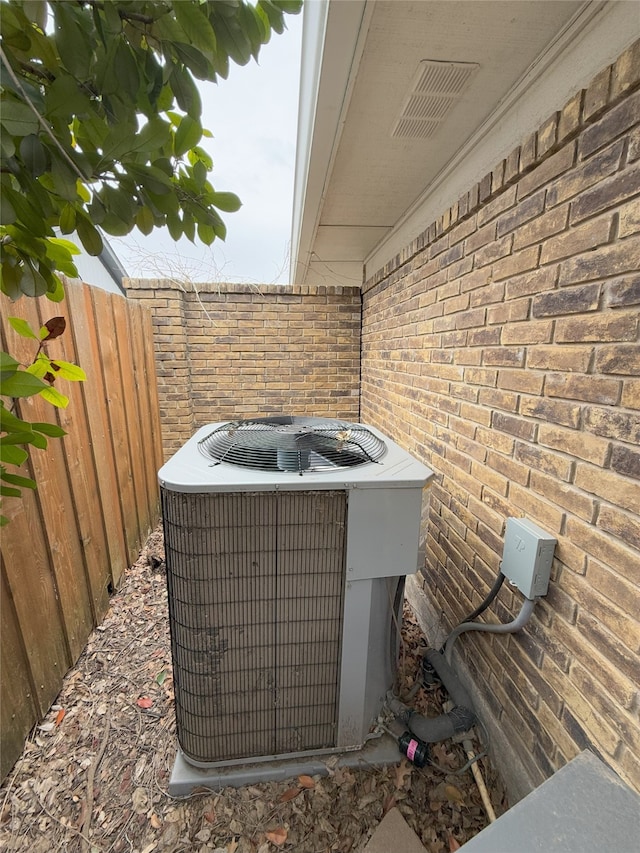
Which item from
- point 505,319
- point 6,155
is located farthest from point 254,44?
point 505,319

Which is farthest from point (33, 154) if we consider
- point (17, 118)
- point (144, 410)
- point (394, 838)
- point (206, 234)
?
point (144, 410)

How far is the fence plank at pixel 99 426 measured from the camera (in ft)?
7.21

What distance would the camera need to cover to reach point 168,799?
140 cm

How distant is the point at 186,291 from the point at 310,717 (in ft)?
13.1

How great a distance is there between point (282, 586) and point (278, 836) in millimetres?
927

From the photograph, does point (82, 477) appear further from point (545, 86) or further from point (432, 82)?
point (545, 86)

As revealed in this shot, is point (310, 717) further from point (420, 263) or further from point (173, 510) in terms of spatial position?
point (420, 263)

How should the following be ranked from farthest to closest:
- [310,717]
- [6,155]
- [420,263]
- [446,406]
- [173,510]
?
1. [420,263]
2. [446,406]
3. [310,717]
4. [173,510]
5. [6,155]

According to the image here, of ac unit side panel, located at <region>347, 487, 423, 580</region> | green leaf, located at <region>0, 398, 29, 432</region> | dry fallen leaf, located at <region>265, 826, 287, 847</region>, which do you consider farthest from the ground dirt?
green leaf, located at <region>0, 398, 29, 432</region>

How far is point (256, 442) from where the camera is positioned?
1.47 metres

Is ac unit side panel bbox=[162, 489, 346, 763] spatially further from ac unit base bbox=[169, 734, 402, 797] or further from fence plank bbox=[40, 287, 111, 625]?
fence plank bbox=[40, 287, 111, 625]

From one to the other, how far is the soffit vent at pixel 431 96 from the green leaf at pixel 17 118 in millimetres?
1384

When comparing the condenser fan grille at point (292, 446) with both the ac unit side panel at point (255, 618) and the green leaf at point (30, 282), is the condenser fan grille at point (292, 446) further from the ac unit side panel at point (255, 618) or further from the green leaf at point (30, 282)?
the green leaf at point (30, 282)

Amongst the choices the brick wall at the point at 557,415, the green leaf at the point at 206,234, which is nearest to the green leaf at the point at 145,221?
the green leaf at the point at 206,234
